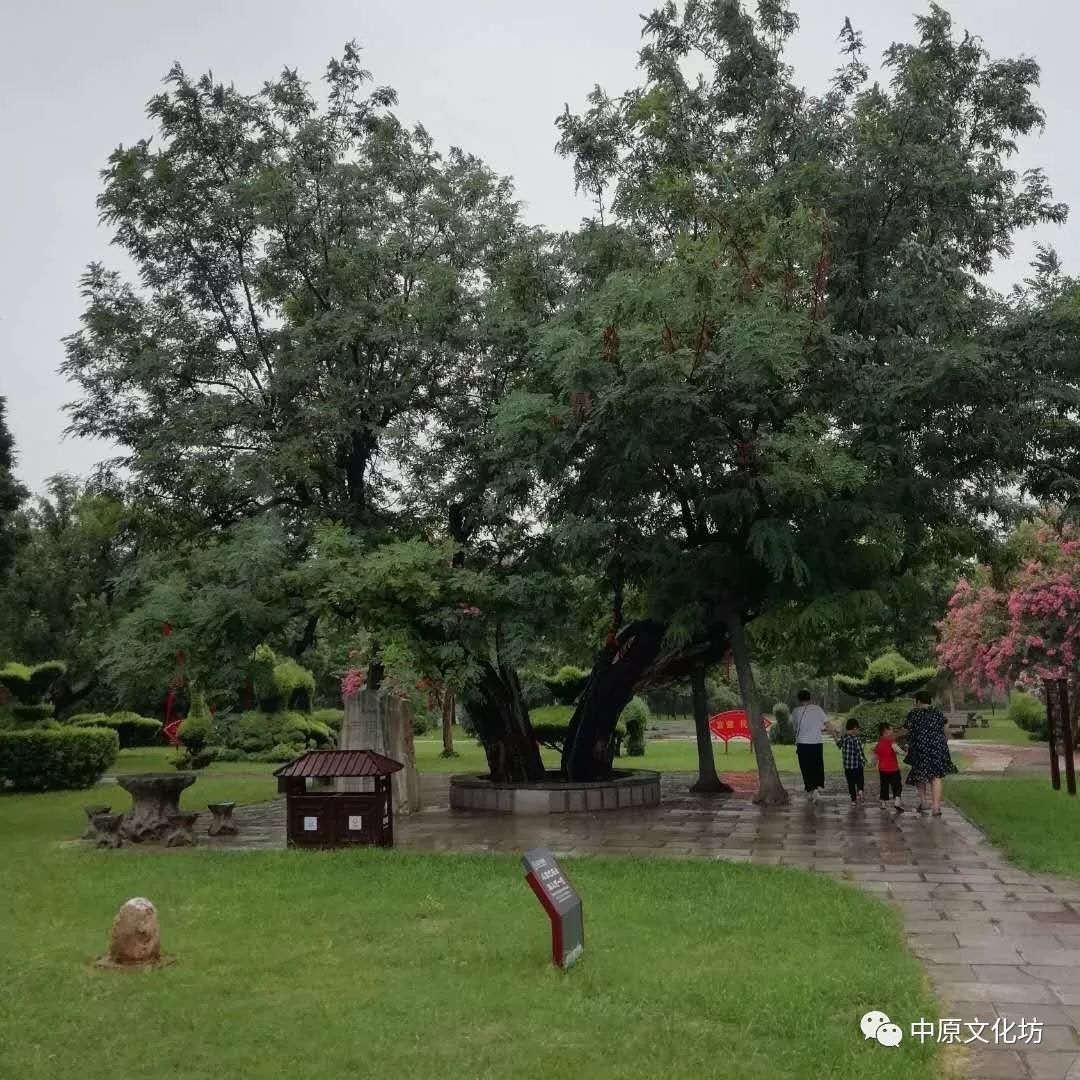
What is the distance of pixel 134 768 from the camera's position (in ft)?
86.5

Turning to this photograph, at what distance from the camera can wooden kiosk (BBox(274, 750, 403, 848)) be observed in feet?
37.4

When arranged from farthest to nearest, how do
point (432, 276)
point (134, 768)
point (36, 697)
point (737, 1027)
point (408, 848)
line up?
point (134, 768)
point (36, 697)
point (432, 276)
point (408, 848)
point (737, 1027)

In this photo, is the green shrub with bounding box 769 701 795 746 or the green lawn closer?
the green shrub with bounding box 769 701 795 746

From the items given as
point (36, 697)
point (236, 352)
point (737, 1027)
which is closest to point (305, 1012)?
point (737, 1027)

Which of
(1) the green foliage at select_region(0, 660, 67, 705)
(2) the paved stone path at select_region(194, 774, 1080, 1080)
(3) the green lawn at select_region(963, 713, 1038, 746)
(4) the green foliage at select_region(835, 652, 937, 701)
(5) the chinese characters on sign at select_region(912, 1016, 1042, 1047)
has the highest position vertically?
(1) the green foliage at select_region(0, 660, 67, 705)

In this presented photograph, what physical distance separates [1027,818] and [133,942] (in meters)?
9.98

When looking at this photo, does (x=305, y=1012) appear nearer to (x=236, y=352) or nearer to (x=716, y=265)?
(x=716, y=265)

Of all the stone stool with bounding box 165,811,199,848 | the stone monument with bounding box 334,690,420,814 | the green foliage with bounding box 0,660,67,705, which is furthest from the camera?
the green foliage with bounding box 0,660,67,705

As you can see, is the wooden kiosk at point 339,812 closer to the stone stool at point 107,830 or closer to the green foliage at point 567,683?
the stone stool at point 107,830

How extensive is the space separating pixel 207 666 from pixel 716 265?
7.58 m

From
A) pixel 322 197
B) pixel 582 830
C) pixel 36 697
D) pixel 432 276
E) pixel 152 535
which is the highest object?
pixel 322 197

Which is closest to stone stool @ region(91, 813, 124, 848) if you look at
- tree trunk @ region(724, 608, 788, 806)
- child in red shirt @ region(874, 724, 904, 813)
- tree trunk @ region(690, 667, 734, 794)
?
tree trunk @ region(724, 608, 788, 806)

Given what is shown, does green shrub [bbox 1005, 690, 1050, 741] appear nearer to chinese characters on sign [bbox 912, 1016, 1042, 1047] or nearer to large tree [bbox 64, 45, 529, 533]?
large tree [bbox 64, 45, 529, 533]

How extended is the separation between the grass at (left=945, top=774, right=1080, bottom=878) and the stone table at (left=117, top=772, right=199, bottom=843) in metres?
8.86
